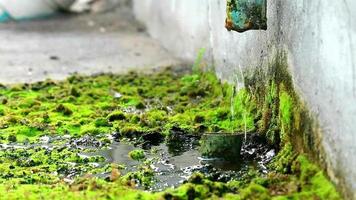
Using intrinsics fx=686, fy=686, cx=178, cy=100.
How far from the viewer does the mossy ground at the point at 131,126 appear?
3031 mm

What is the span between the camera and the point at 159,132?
4141mm

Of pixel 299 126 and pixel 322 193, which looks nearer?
pixel 322 193

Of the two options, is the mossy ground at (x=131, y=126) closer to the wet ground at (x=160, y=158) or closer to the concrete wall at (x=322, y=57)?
the wet ground at (x=160, y=158)

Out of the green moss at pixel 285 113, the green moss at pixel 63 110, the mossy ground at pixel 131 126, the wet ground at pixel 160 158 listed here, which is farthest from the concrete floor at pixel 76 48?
the green moss at pixel 285 113

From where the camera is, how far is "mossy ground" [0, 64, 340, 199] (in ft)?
9.95

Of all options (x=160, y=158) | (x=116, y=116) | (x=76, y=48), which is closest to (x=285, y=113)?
(x=160, y=158)

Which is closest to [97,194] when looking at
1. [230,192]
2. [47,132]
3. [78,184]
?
[78,184]

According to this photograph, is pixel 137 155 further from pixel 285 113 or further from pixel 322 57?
pixel 322 57

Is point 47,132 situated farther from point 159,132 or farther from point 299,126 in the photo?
point 299,126

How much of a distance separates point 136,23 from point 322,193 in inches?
284

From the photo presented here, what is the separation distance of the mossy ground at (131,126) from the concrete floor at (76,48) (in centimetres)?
57

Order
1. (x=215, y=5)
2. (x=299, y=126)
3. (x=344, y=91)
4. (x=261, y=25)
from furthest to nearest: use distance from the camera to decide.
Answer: (x=215, y=5) < (x=261, y=25) < (x=299, y=126) < (x=344, y=91)

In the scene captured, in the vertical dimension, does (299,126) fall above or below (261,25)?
below

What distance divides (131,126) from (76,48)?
12.2 feet
